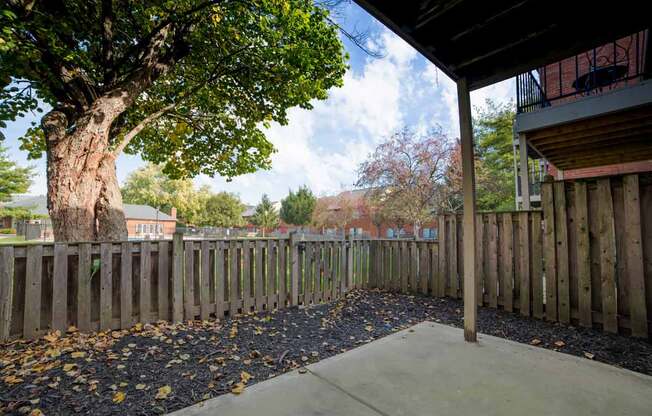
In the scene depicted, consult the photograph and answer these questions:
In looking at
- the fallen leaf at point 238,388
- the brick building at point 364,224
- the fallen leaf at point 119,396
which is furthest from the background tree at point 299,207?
the fallen leaf at point 119,396

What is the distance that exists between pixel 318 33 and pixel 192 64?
2786 millimetres

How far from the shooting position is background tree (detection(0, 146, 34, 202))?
22.0 metres

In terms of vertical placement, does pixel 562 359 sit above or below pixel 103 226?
below

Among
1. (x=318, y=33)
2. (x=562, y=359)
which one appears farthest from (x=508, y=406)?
(x=318, y=33)

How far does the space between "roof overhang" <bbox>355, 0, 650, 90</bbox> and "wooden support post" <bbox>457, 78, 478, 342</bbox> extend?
0.34 meters

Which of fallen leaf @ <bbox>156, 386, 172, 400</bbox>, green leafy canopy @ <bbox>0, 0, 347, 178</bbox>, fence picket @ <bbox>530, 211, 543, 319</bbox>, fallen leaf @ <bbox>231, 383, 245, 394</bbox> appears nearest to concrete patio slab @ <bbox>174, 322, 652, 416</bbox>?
fallen leaf @ <bbox>231, 383, 245, 394</bbox>

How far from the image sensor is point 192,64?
6.32 m

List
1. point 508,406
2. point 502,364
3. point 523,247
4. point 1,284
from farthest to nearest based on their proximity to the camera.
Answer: point 523,247
point 1,284
point 502,364
point 508,406

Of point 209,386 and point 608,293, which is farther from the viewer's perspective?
point 608,293

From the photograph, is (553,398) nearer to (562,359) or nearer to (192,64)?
(562,359)

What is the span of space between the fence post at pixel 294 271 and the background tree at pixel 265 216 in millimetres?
36694

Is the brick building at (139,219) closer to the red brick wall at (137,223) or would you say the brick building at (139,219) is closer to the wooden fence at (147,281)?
the red brick wall at (137,223)

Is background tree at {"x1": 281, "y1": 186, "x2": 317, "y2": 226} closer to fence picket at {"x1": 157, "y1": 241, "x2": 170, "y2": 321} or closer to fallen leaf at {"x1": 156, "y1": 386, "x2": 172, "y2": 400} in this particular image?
fence picket at {"x1": 157, "y1": 241, "x2": 170, "y2": 321}

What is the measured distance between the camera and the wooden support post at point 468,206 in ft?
9.30
